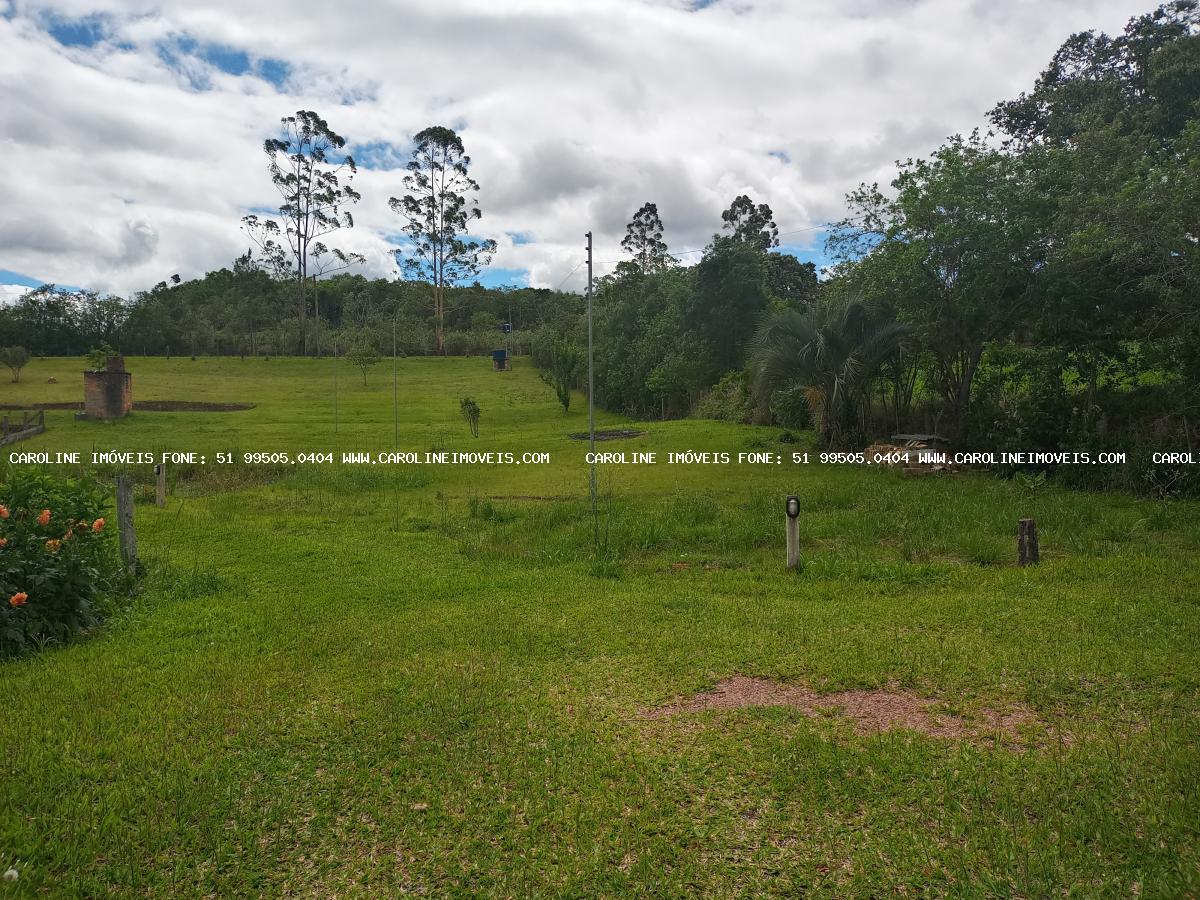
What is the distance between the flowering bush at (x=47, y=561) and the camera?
4.90 metres

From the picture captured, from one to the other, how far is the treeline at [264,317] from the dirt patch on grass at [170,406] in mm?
7384

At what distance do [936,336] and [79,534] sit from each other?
12.9m

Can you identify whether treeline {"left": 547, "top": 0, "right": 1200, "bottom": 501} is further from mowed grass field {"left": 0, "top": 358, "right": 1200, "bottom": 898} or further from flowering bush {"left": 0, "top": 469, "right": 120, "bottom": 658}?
flowering bush {"left": 0, "top": 469, "right": 120, "bottom": 658}

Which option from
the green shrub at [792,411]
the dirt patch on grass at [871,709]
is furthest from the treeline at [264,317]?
the dirt patch on grass at [871,709]

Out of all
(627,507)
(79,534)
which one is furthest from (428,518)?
(79,534)

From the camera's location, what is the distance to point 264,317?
5216 centimetres

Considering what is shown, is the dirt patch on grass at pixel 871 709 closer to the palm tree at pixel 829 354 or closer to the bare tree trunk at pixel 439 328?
the palm tree at pixel 829 354

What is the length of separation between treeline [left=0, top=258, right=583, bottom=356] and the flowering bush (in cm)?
Result: 2690

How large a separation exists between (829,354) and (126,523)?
11530mm

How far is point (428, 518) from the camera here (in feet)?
32.5

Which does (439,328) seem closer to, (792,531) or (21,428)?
(21,428)

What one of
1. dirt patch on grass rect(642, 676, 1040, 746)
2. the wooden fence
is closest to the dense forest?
dirt patch on grass rect(642, 676, 1040, 746)

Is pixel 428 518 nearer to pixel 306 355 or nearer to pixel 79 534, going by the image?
pixel 79 534

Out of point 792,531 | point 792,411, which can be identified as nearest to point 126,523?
point 792,531
